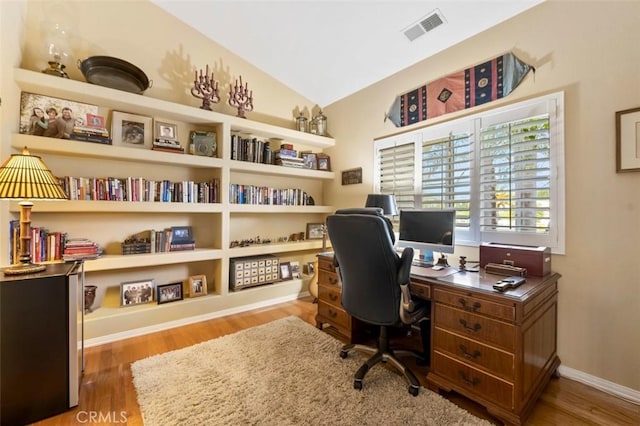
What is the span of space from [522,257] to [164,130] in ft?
11.3

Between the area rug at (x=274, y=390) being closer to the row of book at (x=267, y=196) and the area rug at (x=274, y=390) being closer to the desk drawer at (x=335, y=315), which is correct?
the desk drawer at (x=335, y=315)

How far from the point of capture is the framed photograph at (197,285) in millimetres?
2938

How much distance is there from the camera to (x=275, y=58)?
131 inches

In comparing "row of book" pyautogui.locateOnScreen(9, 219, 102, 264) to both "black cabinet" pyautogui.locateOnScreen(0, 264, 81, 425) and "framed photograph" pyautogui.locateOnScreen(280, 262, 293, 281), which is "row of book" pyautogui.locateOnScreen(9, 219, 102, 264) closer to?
"black cabinet" pyautogui.locateOnScreen(0, 264, 81, 425)

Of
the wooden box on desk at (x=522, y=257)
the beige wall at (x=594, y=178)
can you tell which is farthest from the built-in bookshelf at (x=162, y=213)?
the beige wall at (x=594, y=178)

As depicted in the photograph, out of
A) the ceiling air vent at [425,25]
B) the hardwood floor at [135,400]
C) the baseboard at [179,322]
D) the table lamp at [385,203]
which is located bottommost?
the hardwood floor at [135,400]

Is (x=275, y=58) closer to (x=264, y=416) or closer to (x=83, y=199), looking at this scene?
(x=83, y=199)

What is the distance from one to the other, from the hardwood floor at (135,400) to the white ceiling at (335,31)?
2.80 meters

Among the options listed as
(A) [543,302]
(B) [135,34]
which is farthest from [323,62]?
(A) [543,302]

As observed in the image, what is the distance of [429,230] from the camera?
7.41 ft

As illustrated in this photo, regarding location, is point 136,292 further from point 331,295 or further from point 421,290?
point 421,290

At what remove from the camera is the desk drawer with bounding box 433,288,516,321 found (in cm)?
145

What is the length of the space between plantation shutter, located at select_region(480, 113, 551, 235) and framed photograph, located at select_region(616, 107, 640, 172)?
1.15 feet

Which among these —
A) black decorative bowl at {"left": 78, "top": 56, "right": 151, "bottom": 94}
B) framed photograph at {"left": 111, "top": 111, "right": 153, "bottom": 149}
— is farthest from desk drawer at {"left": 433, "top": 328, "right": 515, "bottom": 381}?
black decorative bowl at {"left": 78, "top": 56, "right": 151, "bottom": 94}
